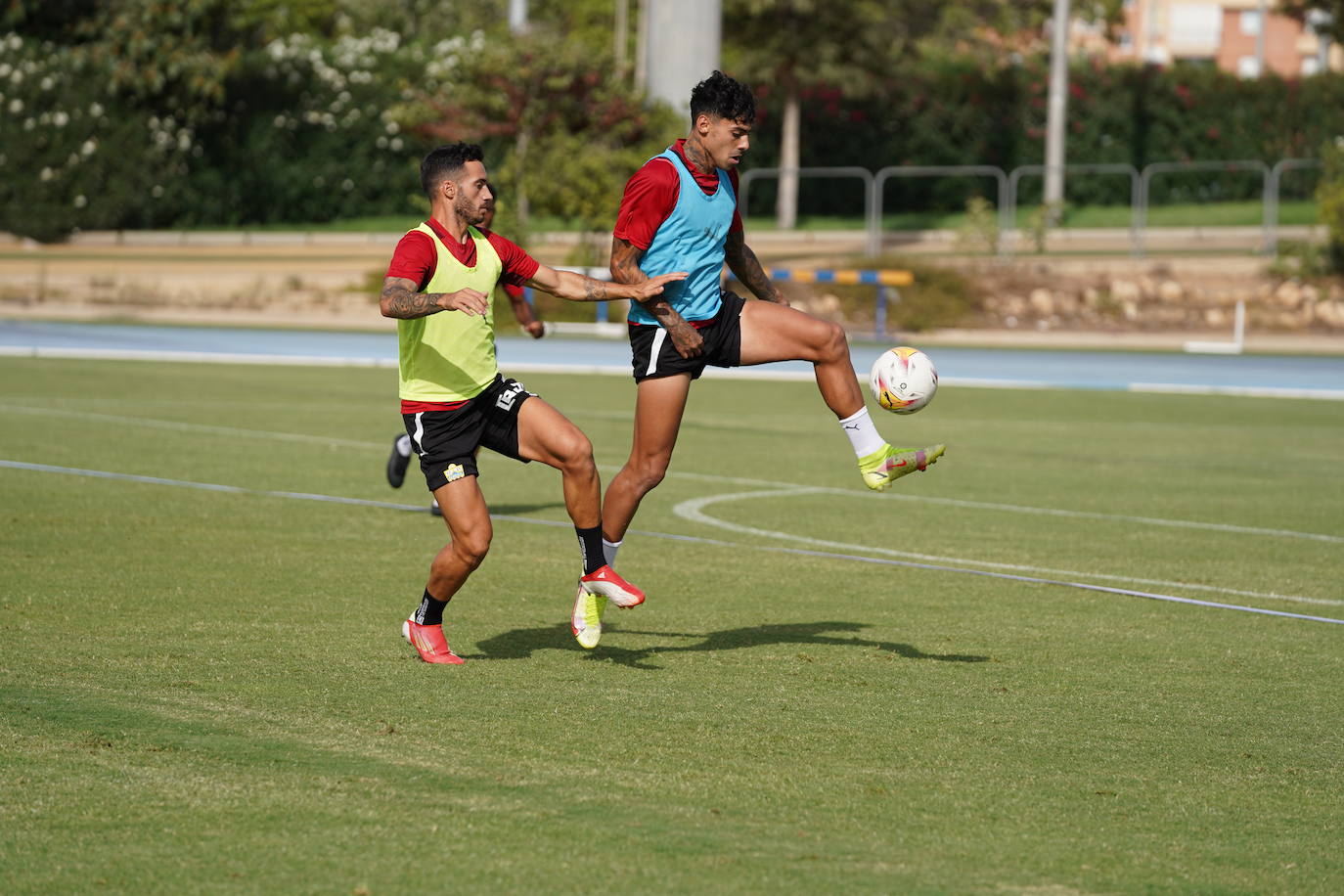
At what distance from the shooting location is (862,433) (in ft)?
27.5

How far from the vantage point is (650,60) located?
38.2 meters

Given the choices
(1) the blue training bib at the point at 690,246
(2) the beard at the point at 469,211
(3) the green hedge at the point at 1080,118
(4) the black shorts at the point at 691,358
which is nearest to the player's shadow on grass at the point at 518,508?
(4) the black shorts at the point at 691,358

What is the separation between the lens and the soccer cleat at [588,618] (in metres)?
7.83

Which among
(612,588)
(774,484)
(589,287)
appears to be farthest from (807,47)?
(612,588)

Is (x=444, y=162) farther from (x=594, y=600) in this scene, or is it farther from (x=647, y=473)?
(x=594, y=600)

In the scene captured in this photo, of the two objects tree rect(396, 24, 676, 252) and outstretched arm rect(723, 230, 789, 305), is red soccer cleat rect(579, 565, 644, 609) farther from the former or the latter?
tree rect(396, 24, 676, 252)

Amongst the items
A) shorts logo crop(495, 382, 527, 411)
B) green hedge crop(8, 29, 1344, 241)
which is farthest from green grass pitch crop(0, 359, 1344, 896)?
green hedge crop(8, 29, 1344, 241)

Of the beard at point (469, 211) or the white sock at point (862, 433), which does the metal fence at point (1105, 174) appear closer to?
the white sock at point (862, 433)

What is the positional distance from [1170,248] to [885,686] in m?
32.7

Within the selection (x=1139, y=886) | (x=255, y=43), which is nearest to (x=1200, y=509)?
(x=1139, y=886)

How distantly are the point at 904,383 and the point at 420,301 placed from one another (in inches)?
97.5

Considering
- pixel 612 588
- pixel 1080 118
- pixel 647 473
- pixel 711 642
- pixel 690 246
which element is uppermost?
pixel 1080 118

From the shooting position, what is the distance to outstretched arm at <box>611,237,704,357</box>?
807cm

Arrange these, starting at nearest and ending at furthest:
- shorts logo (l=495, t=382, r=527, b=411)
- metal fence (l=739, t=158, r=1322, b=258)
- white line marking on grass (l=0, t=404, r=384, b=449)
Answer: shorts logo (l=495, t=382, r=527, b=411) < white line marking on grass (l=0, t=404, r=384, b=449) < metal fence (l=739, t=158, r=1322, b=258)
